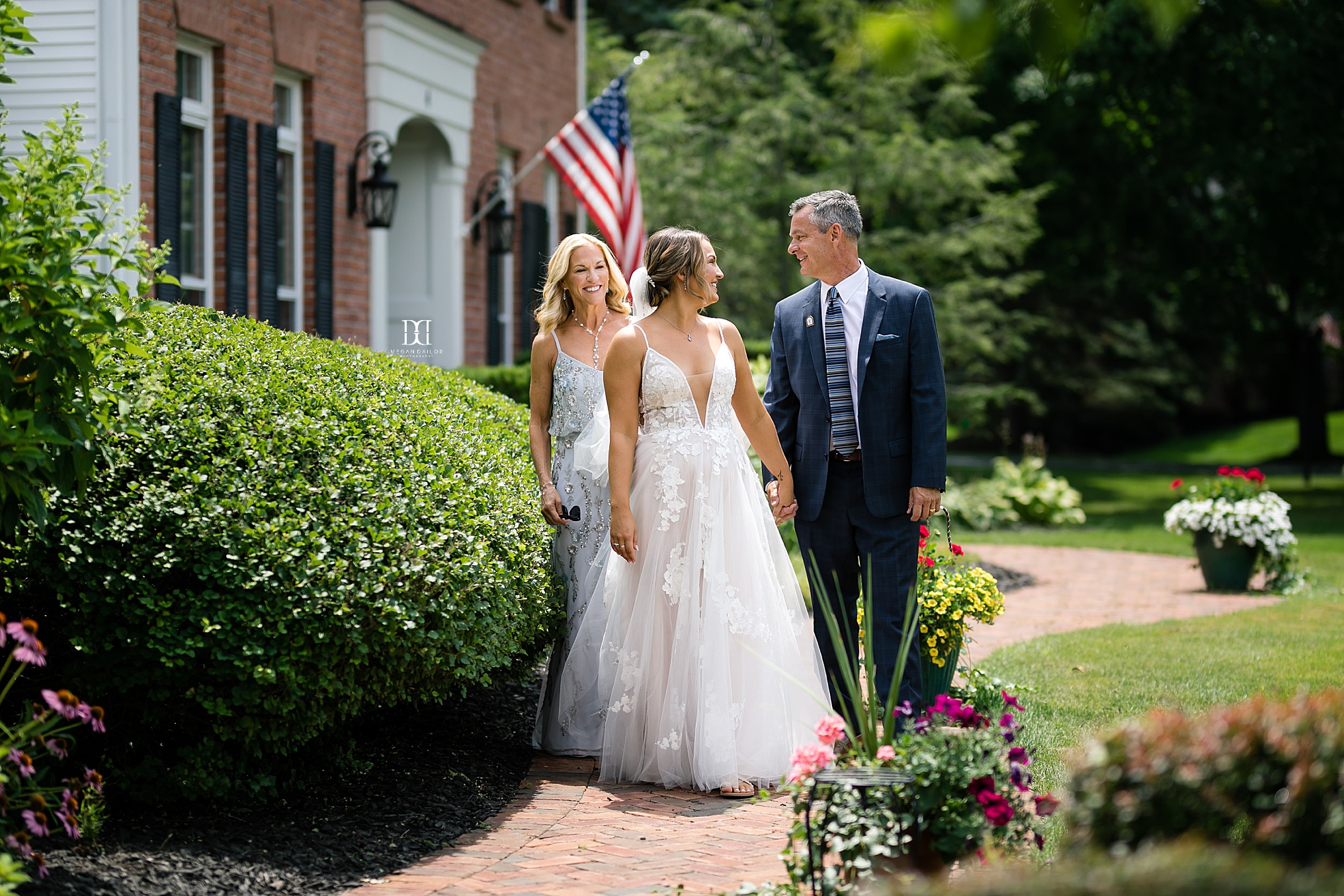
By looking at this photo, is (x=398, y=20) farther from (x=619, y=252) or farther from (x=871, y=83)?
(x=871, y=83)

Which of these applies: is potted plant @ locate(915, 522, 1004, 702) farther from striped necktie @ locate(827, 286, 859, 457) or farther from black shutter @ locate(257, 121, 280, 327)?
black shutter @ locate(257, 121, 280, 327)

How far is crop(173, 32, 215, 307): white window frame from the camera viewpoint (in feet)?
31.1

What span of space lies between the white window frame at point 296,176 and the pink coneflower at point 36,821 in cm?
738

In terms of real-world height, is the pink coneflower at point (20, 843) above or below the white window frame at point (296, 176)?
below

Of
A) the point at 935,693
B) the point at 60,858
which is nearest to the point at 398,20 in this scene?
the point at 935,693

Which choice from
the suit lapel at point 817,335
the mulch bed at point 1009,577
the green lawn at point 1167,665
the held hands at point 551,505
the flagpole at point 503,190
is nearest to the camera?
the suit lapel at point 817,335

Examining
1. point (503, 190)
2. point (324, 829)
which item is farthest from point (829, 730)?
point (503, 190)

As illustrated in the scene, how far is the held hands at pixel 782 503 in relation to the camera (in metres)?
5.29

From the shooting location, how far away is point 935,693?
573 centimetres

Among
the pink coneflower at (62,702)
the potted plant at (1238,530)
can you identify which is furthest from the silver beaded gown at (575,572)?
the potted plant at (1238,530)

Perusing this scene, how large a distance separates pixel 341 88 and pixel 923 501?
7.73m

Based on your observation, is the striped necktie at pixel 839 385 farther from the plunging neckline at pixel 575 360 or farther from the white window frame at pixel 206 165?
the white window frame at pixel 206 165

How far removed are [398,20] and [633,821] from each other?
29.2ft

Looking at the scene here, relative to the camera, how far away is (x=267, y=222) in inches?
397
